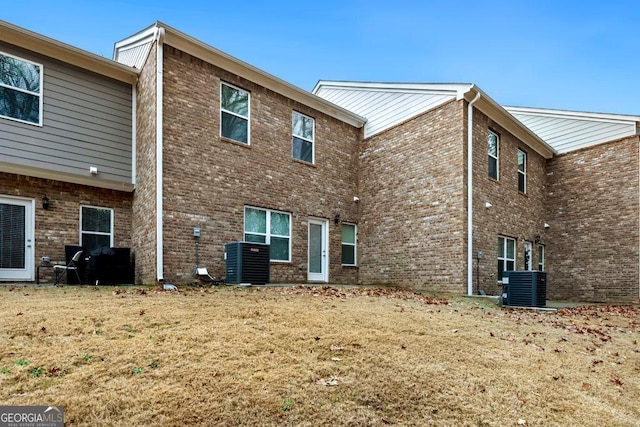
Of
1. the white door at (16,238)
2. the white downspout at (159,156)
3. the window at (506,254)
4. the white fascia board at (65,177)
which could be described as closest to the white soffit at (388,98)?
the window at (506,254)

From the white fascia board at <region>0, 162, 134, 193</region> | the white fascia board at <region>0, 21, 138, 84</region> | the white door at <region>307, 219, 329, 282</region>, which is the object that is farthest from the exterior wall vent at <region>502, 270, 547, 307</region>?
the white fascia board at <region>0, 21, 138, 84</region>

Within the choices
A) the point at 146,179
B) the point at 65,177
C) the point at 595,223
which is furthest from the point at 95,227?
the point at 595,223

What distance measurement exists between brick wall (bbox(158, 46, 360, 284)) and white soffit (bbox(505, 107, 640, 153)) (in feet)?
29.2

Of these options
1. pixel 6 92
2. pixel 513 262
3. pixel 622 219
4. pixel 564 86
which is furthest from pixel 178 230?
pixel 564 86

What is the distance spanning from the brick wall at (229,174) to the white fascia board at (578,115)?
28.9ft

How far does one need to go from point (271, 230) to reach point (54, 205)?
532 centimetres

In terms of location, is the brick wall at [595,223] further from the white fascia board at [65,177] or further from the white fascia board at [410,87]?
the white fascia board at [65,177]

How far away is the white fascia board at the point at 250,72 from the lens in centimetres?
1048

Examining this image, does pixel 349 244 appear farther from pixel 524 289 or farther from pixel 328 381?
pixel 328 381

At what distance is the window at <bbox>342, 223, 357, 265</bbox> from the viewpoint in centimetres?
1432

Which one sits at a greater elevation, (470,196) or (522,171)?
(522,171)

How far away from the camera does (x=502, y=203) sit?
46.0 feet

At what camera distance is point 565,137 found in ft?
55.5

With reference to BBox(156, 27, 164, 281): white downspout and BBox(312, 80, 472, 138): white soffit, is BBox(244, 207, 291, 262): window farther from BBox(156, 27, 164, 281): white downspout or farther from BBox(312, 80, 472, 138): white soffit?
BBox(312, 80, 472, 138): white soffit
